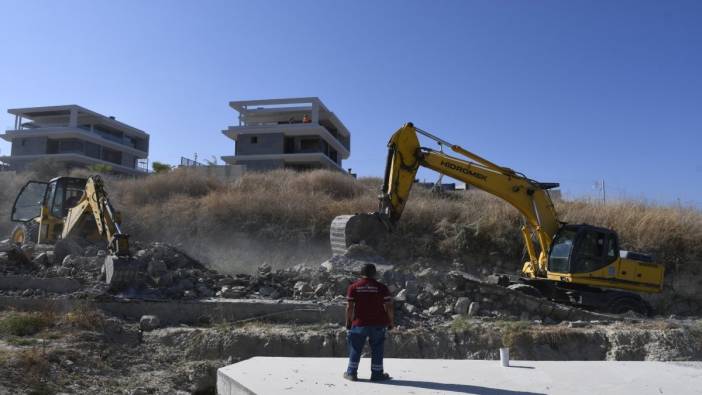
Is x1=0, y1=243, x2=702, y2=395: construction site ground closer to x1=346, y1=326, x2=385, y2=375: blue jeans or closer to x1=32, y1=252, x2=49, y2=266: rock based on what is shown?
x1=32, y1=252, x2=49, y2=266: rock

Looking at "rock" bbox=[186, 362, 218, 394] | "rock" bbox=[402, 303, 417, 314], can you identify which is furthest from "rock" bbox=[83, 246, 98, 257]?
"rock" bbox=[402, 303, 417, 314]

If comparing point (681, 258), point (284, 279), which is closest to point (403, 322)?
point (284, 279)

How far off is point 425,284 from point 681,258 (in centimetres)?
1036

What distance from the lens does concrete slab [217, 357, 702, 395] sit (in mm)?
6031

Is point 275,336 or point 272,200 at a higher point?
point 272,200

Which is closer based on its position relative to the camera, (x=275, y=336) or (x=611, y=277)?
(x=275, y=336)

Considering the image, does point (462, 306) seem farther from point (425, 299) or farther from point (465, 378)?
point (465, 378)

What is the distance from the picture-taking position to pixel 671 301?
18.1 metres

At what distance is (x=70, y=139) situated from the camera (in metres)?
54.7

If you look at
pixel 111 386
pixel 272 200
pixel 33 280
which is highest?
pixel 272 200

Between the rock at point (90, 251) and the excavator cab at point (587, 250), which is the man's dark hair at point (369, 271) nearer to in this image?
the excavator cab at point (587, 250)

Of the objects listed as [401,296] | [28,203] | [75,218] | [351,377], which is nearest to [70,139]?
[28,203]

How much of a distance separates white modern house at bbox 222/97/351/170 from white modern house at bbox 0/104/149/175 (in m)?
14.2

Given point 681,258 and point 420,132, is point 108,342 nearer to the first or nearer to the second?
point 420,132
